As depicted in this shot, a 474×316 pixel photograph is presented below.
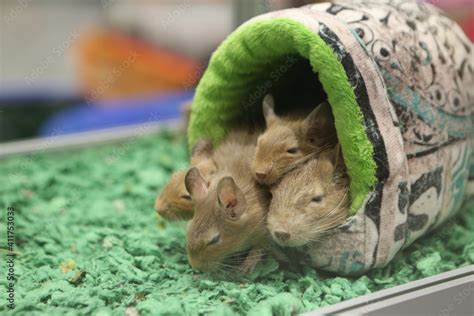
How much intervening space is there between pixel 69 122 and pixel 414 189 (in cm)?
332

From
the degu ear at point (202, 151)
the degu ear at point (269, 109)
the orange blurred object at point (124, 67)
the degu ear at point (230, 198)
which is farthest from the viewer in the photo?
the orange blurred object at point (124, 67)

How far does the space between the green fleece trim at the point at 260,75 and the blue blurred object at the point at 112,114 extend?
2.07 m

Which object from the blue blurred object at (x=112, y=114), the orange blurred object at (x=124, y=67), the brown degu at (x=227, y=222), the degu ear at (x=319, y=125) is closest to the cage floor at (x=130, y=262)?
the brown degu at (x=227, y=222)

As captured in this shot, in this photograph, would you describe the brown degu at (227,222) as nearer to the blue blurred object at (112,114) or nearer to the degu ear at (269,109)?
the degu ear at (269,109)

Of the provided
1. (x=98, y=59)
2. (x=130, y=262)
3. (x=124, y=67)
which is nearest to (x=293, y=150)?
(x=130, y=262)

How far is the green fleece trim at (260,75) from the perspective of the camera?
1912 mm

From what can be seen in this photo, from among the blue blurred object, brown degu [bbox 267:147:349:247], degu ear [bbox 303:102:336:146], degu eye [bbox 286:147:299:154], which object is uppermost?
degu ear [bbox 303:102:336:146]

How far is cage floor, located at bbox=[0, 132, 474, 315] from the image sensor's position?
6.07 feet

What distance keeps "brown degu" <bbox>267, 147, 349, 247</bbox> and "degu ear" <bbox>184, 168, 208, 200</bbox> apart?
9.3 inches

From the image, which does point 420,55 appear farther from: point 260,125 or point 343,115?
point 260,125

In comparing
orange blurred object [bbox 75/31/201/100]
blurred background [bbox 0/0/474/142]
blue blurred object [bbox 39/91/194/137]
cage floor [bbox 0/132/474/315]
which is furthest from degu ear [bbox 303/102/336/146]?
orange blurred object [bbox 75/31/201/100]

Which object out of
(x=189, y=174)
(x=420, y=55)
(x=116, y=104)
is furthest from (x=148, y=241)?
(x=116, y=104)

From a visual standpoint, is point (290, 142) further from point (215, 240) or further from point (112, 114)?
point (112, 114)

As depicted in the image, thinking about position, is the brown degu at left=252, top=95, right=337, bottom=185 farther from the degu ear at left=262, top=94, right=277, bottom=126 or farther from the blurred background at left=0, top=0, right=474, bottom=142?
the blurred background at left=0, top=0, right=474, bottom=142
